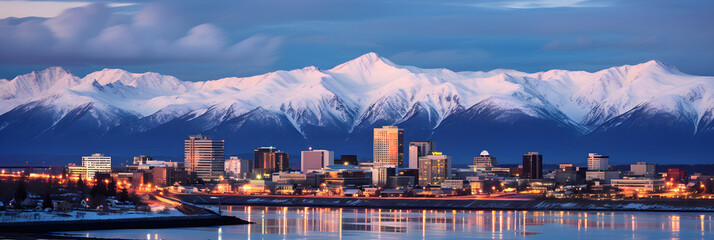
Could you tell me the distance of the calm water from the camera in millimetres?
112688

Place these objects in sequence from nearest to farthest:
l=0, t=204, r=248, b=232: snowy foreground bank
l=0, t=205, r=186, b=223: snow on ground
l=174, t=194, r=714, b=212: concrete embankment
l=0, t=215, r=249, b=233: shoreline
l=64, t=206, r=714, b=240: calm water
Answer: l=0, t=215, r=249, b=233: shoreline → l=0, t=204, r=248, b=232: snowy foreground bank → l=0, t=205, r=186, b=223: snow on ground → l=64, t=206, r=714, b=240: calm water → l=174, t=194, r=714, b=212: concrete embankment

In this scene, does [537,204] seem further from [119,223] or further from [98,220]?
[98,220]

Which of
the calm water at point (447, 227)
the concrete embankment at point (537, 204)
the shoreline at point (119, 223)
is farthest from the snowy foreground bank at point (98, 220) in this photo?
the concrete embankment at point (537, 204)

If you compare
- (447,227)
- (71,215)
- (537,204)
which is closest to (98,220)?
(71,215)

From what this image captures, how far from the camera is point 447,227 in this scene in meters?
127

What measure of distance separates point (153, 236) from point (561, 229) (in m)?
38.2

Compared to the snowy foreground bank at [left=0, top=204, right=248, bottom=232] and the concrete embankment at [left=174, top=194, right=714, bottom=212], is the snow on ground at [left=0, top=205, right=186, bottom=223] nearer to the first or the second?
the snowy foreground bank at [left=0, top=204, right=248, bottom=232]

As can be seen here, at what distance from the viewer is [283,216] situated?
148m

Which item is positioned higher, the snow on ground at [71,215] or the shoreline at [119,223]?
the snow on ground at [71,215]

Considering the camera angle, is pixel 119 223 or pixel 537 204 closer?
pixel 119 223

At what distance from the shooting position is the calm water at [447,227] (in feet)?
370

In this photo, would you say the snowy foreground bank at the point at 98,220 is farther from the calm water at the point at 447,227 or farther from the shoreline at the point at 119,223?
the calm water at the point at 447,227

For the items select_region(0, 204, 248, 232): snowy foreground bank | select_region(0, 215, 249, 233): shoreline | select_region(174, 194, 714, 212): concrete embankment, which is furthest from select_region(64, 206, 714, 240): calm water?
select_region(174, 194, 714, 212): concrete embankment

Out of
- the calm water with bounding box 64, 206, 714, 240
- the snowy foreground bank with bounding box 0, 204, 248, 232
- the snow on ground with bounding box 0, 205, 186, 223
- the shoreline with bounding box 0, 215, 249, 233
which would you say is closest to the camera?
the shoreline with bounding box 0, 215, 249, 233
